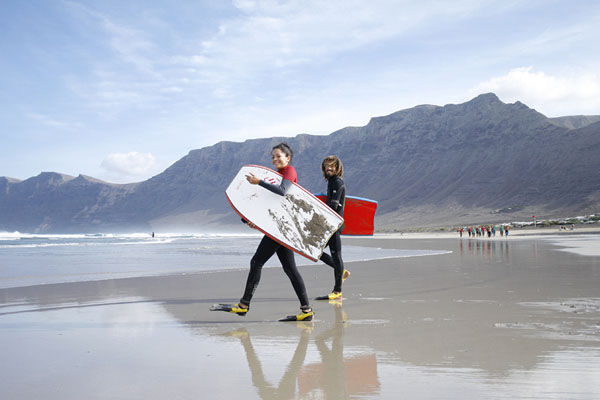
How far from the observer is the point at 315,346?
3803mm

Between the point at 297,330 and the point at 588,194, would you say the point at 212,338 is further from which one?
the point at 588,194

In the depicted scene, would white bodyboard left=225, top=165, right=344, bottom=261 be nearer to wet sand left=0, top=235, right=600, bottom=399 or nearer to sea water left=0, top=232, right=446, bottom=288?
wet sand left=0, top=235, right=600, bottom=399

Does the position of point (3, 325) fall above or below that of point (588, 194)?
below

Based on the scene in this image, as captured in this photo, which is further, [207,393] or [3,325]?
[3,325]

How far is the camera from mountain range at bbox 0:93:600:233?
288ft

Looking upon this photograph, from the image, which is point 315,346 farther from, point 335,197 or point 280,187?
point 335,197

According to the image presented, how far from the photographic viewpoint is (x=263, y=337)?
421 centimetres

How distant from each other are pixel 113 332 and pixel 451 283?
5.53 meters

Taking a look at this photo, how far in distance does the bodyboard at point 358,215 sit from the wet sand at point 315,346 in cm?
101

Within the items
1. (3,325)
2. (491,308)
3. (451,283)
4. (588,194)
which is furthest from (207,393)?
(588,194)

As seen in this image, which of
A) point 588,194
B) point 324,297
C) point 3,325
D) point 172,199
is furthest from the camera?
point 172,199

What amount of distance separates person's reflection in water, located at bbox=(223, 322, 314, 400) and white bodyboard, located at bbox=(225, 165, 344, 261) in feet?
3.63

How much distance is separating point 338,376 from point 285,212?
241 cm


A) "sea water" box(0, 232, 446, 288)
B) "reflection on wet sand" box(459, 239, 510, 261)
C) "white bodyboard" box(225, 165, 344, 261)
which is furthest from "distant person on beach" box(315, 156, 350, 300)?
"reflection on wet sand" box(459, 239, 510, 261)
